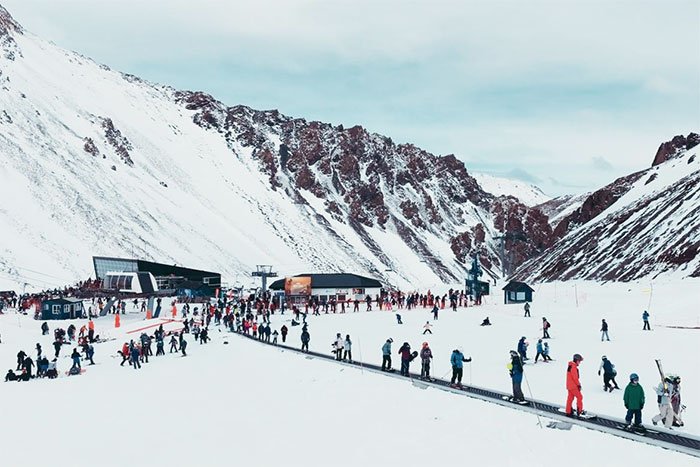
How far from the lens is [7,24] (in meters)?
134

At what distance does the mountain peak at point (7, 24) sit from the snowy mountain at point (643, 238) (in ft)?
370

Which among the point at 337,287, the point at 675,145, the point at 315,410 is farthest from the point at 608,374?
the point at 675,145

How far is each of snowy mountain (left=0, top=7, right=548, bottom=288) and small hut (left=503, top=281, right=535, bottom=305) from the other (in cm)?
4927

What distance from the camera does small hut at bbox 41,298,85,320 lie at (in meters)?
49.2

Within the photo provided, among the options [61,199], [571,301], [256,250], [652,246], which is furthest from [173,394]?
[256,250]

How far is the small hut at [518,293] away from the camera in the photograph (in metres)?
59.8

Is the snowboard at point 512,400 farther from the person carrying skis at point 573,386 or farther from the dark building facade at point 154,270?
the dark building facade at point 154,270

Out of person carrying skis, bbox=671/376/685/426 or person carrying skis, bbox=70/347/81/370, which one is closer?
person carrying skis, bbox=671/376/685/426

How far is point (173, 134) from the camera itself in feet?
494

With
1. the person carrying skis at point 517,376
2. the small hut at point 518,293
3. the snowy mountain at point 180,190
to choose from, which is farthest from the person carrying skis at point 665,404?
the snowy mountain at point 180,190

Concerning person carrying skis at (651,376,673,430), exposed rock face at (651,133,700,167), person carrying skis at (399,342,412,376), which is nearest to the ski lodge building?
person carrying skis at (399,342,412,376)

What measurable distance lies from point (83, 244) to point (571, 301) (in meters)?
62.0

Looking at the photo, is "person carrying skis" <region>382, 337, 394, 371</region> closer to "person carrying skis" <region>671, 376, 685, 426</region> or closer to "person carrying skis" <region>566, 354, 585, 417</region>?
"person carrying skis" <region>566, 354, 585, 417</region>

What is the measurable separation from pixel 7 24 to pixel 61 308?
109m
